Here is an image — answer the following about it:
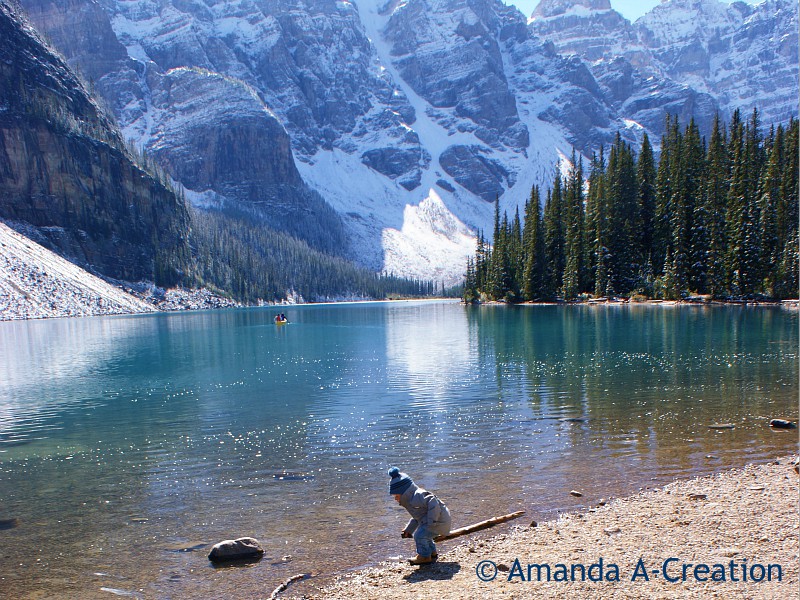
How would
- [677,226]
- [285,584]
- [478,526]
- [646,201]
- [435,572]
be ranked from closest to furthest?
[435,572]
[285,584]
[478,526]
[677,226]
[646,201]

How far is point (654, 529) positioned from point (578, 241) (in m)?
97.6

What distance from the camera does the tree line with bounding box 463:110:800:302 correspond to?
7500 cm

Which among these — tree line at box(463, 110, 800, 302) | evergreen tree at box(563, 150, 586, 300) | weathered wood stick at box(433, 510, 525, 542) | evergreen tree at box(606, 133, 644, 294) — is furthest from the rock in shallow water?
evergreen tree at box(563, 150, 586, 300)

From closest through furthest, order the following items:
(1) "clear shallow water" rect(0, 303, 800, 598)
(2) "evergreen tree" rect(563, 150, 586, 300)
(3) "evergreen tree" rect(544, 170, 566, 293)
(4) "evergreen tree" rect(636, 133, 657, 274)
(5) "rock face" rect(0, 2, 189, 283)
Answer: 1. (1) "clear shallow water" rect(0, 303, 800, 598)
2. (4) "evergreen tree" rect(636, 133, 657, 274)
3. (2) "evergreen tree" rect(563, 150, 586, 300)
4. (3) "evergreen tree" rect(544, 170, 566, 293)
5. (5) "rock face" rect(0, 2, 189, 283)

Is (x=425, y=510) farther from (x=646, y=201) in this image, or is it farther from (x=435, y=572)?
(x=646, y=201)

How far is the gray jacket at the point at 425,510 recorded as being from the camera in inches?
437

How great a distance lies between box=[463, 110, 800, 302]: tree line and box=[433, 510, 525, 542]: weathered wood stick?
70.1m

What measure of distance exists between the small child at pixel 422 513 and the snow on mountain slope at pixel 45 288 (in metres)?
127

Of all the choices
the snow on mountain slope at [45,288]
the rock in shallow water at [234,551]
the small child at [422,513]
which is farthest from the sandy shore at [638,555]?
the snow on mountain slope at [45,288]

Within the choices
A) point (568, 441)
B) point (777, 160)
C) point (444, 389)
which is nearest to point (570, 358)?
point (444, 389)

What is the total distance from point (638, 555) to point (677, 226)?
283 feet

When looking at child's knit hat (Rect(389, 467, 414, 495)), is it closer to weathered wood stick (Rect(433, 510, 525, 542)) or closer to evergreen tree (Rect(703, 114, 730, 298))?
weathered wood stick (Rect(433, 510, 525, 542))

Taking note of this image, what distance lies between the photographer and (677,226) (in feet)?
285

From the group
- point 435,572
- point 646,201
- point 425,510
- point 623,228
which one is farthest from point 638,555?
point 646,201
